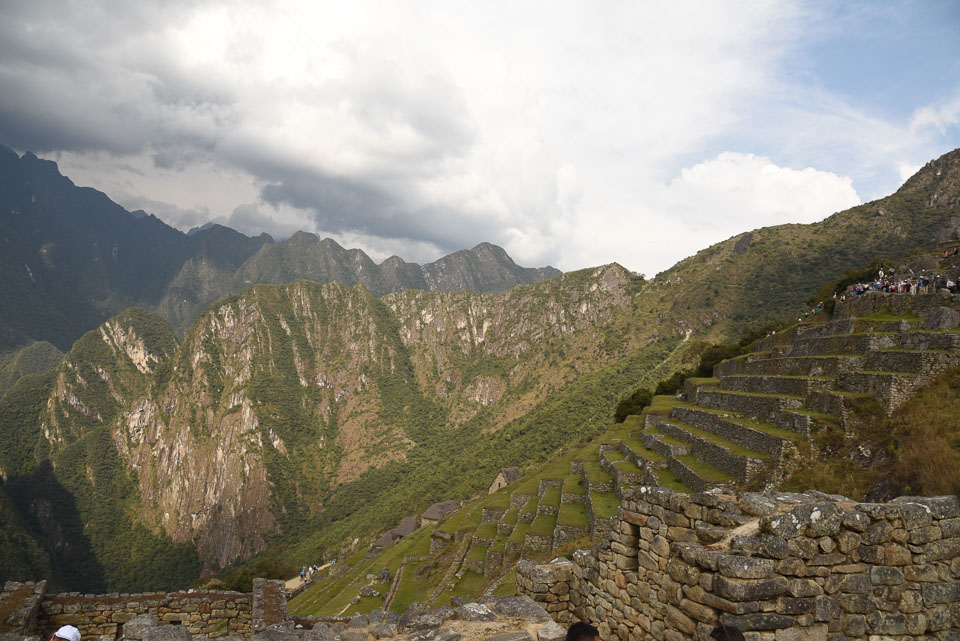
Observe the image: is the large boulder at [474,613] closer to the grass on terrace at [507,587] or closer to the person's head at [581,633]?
the person's head at [581,633]

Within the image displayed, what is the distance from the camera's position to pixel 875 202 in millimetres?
91750

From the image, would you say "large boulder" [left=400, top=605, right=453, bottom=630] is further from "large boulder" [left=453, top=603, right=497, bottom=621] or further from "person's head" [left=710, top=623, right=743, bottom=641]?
"person's head" [left=710, top=623, right=743, bottom=641]

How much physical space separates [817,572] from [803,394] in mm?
14080

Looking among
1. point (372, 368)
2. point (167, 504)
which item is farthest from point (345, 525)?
point (372, 368)

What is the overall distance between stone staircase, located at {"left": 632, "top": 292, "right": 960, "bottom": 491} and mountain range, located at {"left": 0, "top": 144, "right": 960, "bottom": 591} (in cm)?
4282

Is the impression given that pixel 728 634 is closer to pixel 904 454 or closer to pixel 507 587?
pixel 904 454

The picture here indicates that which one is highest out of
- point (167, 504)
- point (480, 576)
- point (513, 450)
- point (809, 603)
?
point (809, 603)

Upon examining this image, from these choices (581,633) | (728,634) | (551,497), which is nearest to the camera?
(728,634)

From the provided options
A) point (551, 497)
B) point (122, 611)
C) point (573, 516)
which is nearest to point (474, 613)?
point (122, 611)

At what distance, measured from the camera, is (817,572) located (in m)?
3.63

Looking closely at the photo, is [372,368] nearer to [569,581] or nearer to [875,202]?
[875,202]

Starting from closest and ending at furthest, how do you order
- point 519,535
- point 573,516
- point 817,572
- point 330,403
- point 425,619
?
1. point 817,572
2. point 425,619
3. point 573,516
4. point 519,535
5. point 330,403

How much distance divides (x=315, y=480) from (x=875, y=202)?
16456cm

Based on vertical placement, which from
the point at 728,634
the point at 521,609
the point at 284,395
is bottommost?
the point at 284,395
